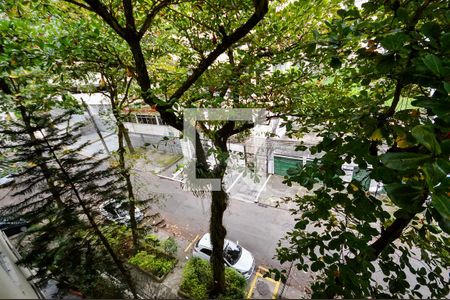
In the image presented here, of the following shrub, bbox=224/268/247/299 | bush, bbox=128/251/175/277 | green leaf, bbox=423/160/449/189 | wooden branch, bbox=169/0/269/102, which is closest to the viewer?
green leaf, bbox=423/160/449/189

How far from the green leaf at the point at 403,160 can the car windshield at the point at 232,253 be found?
7.12m

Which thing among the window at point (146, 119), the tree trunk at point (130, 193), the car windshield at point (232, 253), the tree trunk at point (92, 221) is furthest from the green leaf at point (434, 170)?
the window at point (146, 119)

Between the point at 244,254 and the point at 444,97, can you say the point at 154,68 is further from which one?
the point at 244,254

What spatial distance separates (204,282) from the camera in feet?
19.6

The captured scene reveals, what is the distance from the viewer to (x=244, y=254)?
716 cm

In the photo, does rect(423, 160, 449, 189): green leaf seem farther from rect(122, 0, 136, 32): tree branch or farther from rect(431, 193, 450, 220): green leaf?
rect(122, 0, 136, 32): tree branch

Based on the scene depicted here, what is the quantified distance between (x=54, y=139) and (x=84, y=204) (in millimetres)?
1214

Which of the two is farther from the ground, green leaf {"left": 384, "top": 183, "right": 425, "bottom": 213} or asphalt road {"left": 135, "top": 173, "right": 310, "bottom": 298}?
green leaf {"left": 384, "top": 183, "right": 425, "bottom": 213}

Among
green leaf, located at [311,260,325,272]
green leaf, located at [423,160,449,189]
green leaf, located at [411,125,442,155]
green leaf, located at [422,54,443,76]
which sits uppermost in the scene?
green leaf, located at [422,54,443,76]

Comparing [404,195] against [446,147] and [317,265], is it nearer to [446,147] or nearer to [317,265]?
[446,147]

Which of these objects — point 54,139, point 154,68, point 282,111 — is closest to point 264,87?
point 282,111

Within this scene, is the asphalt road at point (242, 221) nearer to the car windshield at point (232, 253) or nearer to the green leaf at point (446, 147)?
the car windshield at point (232, 253)

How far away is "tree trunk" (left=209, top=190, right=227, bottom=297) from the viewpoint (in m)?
4.54

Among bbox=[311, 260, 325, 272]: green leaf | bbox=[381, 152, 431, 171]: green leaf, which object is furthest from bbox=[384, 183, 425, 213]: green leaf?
bbox=[311, 260, 325, 272]: green leaf
